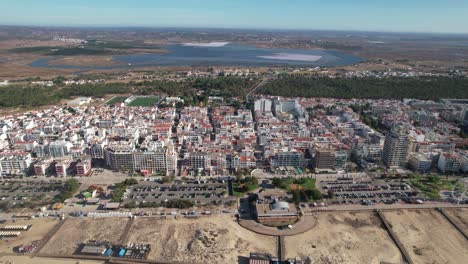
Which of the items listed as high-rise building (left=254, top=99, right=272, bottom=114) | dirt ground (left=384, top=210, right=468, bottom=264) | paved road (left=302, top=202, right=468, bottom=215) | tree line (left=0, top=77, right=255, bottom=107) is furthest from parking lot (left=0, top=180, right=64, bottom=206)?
high-rise building (left=254, top=99, right=272, bottom=114)

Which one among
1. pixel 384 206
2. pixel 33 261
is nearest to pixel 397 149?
pixel 384 206

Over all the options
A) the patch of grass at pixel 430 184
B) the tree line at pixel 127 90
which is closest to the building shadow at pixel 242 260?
the patch of grass at pixel 430 184

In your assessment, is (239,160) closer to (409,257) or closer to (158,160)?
(158,160)

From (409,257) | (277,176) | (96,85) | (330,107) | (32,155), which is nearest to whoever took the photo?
(409,257)

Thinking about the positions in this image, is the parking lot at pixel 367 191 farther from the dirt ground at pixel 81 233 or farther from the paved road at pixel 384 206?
the dirt ground at pixel 81 233

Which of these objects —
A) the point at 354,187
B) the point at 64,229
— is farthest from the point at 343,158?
the point at 64,229

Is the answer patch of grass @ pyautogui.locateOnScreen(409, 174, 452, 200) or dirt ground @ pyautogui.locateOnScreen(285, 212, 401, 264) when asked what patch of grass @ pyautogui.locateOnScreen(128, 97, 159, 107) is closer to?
dirt ground @ pyautogui.locateOnScreen(285, 212, 401, 264)
